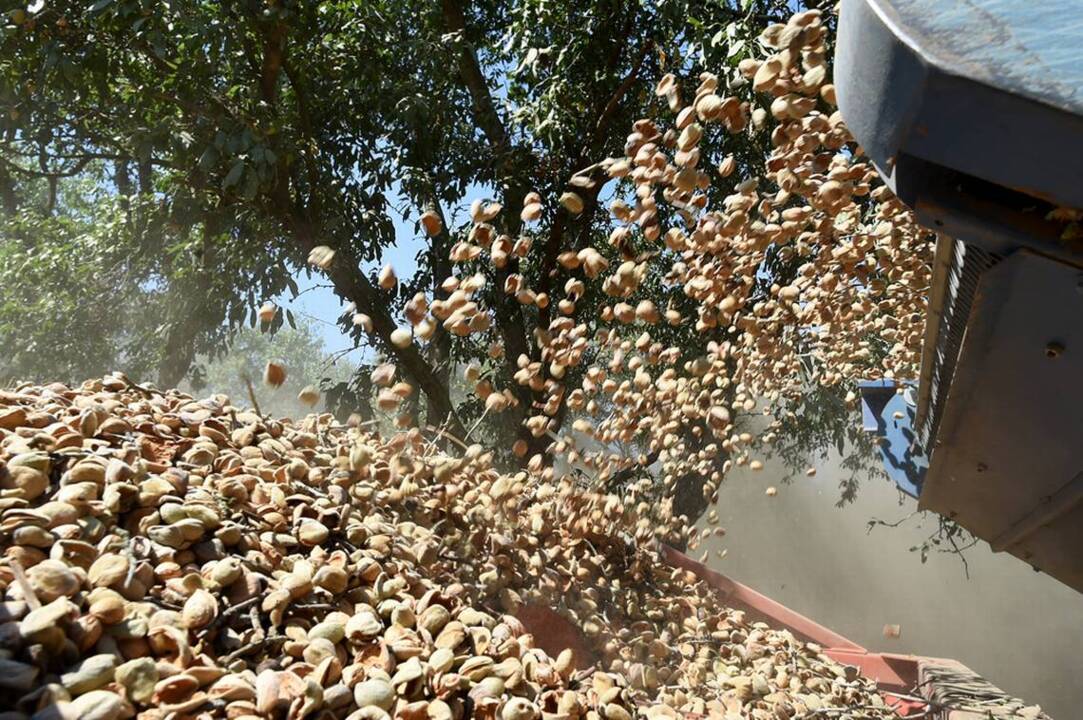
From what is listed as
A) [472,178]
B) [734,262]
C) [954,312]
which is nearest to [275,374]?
[734,262]

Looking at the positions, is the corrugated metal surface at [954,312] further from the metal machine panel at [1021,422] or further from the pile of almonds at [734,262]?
the pile of almonds at [734,262]

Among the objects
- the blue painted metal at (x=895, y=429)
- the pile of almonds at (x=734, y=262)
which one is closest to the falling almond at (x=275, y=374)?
the pile of almonds at (x=734, y=262)

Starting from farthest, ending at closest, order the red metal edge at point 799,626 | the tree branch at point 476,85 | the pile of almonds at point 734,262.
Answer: the tree branch at point 476,85, the red metal edge at point 799,626, the pile of almonds at point 734,262

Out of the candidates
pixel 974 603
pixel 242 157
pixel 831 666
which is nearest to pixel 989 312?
pixel 831 666

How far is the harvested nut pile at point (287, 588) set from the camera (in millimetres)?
1261

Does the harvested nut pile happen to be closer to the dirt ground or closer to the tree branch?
the tree branch

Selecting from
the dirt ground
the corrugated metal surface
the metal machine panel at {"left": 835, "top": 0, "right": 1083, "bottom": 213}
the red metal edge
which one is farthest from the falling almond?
the dirt ground

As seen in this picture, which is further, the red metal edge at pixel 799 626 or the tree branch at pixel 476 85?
the tree branch at pixel 476 85

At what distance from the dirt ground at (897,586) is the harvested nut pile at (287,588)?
10145 mm

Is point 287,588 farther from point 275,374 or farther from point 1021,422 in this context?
point 1021,422

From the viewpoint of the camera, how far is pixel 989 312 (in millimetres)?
1157

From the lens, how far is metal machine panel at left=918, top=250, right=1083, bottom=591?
3.47 feet

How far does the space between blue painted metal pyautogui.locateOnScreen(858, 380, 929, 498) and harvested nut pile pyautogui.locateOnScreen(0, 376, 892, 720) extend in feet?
2.71

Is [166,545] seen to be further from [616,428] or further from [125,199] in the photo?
[125,199]
